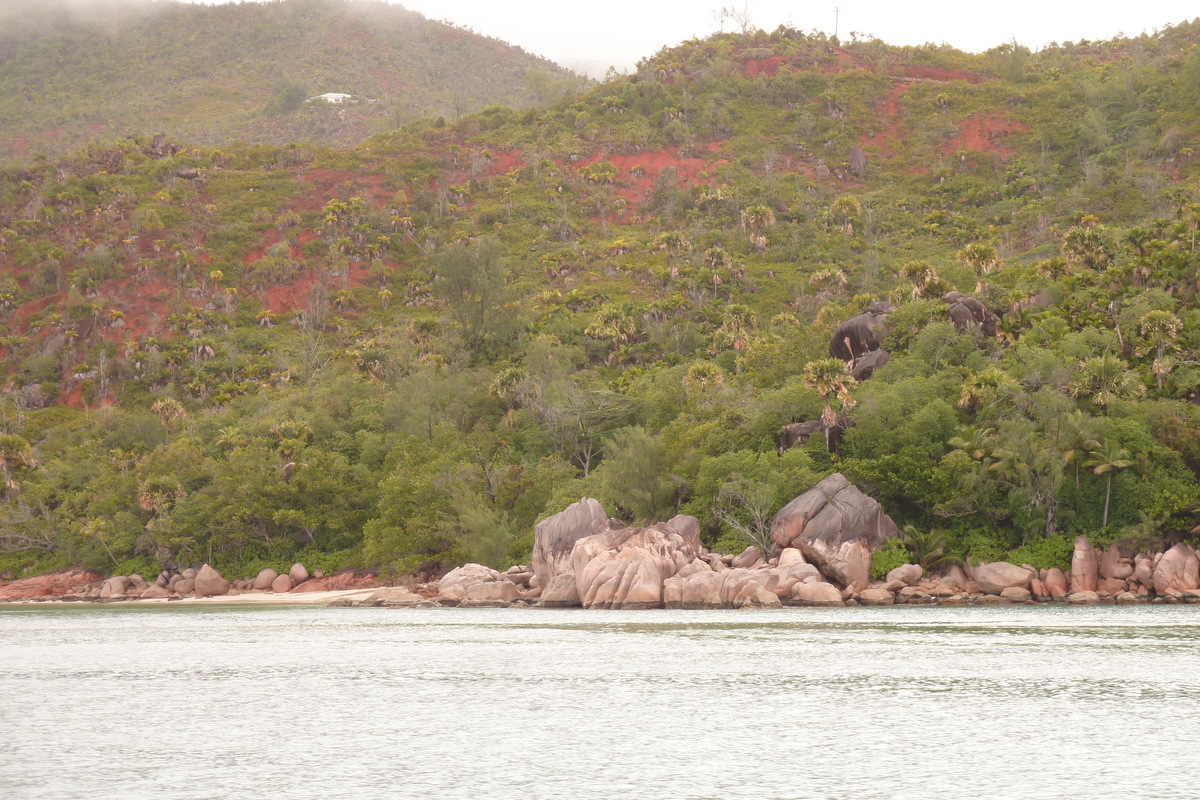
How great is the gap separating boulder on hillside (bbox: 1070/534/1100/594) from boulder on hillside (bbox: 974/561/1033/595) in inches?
87.0

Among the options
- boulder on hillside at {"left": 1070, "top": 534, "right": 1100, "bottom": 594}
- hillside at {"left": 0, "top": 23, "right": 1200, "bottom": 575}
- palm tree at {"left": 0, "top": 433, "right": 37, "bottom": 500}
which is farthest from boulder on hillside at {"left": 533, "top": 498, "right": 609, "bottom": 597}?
palm tree at {"left": 0, "top": 433, "right": 37, "bottom": 500}

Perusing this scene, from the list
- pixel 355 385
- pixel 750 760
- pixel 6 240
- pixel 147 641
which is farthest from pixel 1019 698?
pixel 6 240

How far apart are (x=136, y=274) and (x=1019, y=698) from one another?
437 ft

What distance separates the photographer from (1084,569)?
56.2 meters

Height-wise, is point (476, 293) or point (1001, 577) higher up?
point (476, 293)

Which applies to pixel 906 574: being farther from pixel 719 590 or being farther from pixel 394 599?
pixel 394 599

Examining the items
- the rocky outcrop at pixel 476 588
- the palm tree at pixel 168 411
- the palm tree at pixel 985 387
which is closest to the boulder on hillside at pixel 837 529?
the palm tree at pixel 985 387

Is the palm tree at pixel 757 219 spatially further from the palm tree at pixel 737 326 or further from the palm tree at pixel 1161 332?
the palm tree at pixel 1161 332

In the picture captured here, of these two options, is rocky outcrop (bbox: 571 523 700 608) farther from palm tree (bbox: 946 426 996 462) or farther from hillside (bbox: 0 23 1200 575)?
palm tree (bbox: 946 426 996 462)

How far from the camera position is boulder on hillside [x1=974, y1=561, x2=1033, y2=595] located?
57.2 meters

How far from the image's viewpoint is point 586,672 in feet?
104

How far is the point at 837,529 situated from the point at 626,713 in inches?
1408

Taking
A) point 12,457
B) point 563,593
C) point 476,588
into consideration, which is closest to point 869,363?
point 563,593

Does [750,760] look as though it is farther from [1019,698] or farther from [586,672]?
[586,672]
